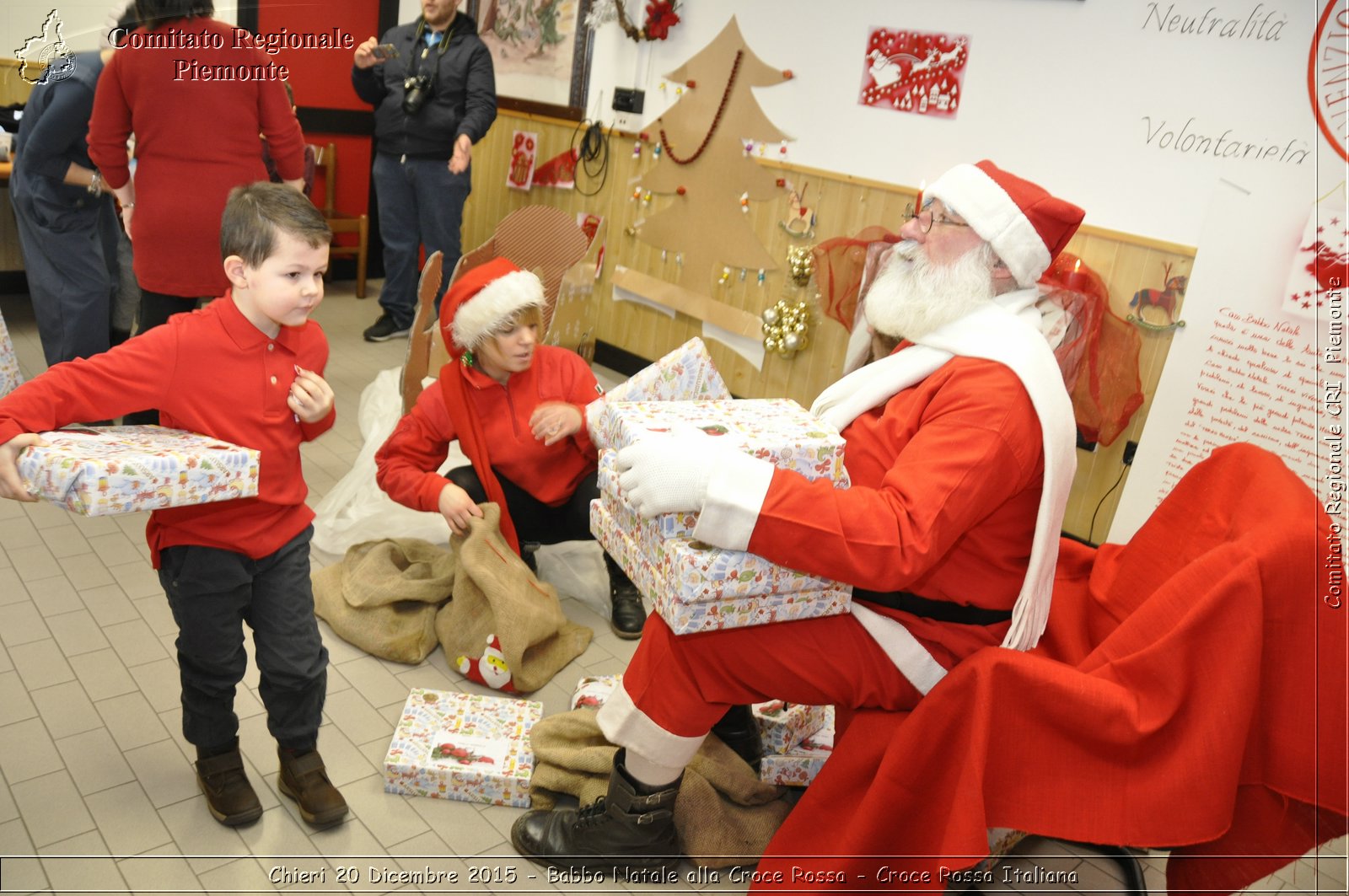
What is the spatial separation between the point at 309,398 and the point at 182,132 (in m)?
1.66

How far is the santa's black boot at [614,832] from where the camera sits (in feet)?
6.51

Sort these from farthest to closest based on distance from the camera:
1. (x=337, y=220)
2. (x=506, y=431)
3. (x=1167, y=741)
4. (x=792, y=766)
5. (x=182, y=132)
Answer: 1. (x=337, y=220)
2. (x=182, y=132)
3. (x=506, y=431)
4. (x=792, y=766)
5. (x=1167, y=741)

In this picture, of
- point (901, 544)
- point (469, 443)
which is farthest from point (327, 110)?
point (901, 544)

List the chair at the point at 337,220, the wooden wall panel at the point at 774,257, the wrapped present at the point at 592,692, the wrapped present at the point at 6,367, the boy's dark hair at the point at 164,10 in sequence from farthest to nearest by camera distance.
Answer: the chair at the point at 337,220
the wooden wall panel at the point at 774,257
the boy's dark hair at the point at 164,10
the wrapped present at the point at 592,692
the wrapped present at the point at 6,367

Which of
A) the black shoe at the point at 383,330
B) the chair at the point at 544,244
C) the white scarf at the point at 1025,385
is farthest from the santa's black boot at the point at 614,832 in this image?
the black shoe at the point at 383,330

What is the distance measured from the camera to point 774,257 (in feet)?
14.8

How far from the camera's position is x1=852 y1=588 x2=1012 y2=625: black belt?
73.9 inches

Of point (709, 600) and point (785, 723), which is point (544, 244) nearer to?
point (785, 723)

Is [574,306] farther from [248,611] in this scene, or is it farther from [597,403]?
[248,611]

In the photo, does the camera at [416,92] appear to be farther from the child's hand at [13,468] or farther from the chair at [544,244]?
the child's hand at [13,468]

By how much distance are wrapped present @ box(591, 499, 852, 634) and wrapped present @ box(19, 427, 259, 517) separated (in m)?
0.68

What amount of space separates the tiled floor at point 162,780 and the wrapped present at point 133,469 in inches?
28.2

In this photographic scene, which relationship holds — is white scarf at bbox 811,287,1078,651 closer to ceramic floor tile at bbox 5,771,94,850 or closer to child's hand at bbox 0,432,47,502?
child's hand at bbox 0,432,47,502

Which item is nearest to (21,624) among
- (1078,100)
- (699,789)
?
(699,789)
